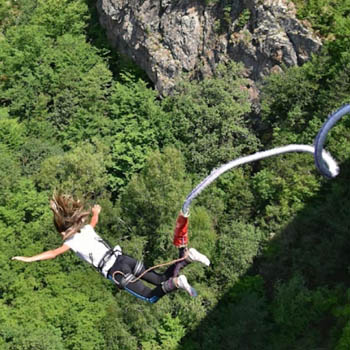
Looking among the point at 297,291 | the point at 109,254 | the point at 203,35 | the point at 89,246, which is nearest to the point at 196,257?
the point at 109,254

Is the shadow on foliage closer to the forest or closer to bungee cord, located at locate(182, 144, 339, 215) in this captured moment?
the forest

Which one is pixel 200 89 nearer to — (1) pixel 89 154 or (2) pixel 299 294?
(1) pixel 89 154

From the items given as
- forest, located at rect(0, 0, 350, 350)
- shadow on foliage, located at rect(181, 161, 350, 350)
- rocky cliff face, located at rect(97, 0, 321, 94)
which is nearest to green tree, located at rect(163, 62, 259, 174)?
forest, located at rect(0, 0, 350, 350)

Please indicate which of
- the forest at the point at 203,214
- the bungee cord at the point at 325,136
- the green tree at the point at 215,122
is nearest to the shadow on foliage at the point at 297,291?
the forest at the point at 203,214

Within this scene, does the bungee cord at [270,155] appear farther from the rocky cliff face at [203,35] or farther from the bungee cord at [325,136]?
the rocky cliff face at [203,35]

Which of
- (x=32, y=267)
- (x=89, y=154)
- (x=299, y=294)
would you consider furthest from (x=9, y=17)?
(x=299, y=294)

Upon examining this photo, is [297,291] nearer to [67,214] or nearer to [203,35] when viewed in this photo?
[203,35]
